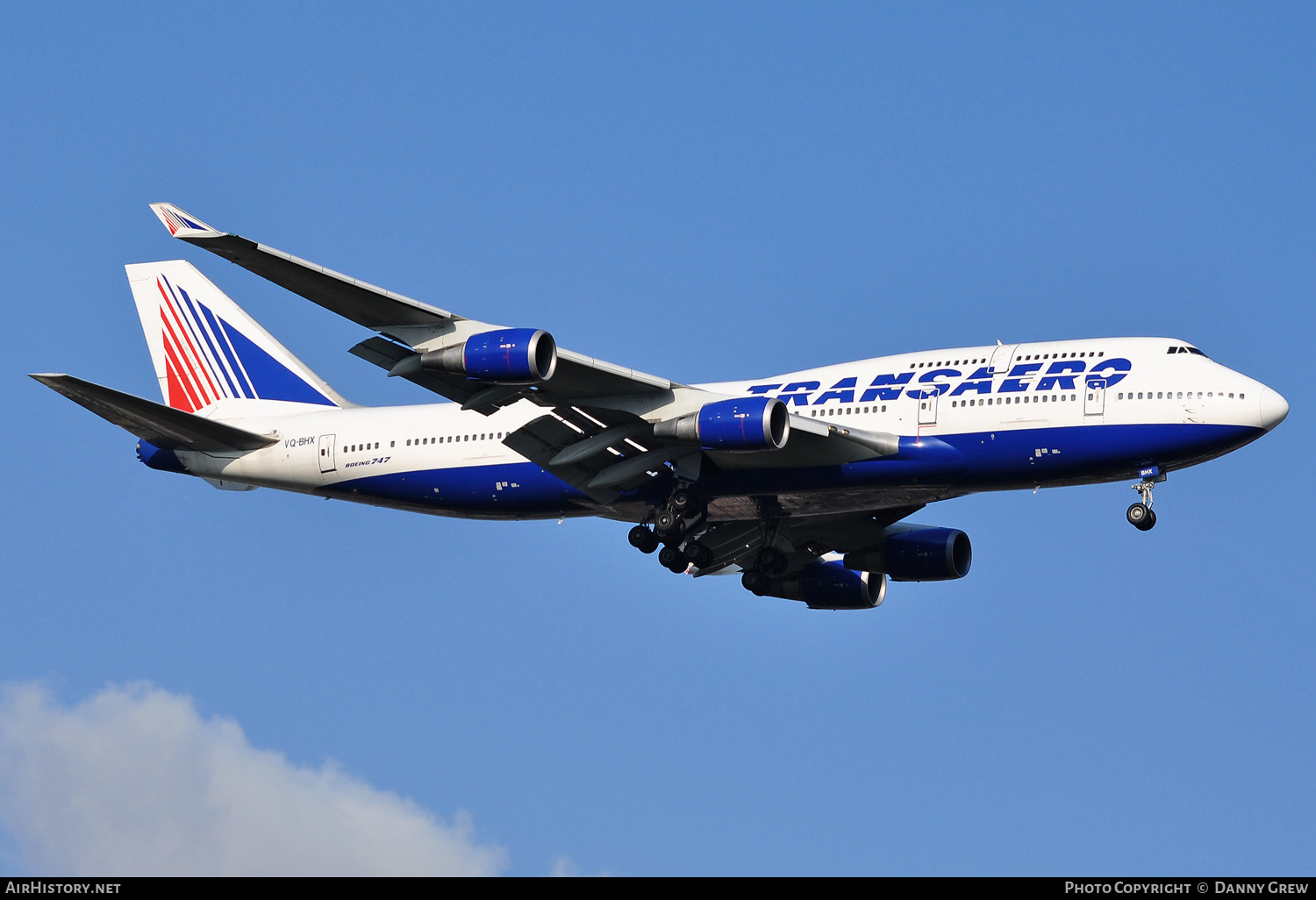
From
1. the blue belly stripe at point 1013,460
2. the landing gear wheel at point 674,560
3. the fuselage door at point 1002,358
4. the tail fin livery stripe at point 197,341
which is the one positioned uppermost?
the tail fin livery stripe at point 197,341

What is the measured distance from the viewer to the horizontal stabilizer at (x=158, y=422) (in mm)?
41000

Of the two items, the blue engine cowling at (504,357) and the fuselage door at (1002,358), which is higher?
the fuselage door at (1002,358)

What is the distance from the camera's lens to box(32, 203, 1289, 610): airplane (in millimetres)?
37906

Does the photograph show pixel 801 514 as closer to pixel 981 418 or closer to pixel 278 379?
pixel 981 418

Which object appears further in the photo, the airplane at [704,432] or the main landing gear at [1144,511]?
the main landing gear at [1144,511]

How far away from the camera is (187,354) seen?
50.4 meters

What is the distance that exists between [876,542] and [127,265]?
2480cm

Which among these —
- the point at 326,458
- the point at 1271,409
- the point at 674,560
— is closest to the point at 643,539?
the point at 674,560

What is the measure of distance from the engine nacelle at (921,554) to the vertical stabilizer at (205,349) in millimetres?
16704

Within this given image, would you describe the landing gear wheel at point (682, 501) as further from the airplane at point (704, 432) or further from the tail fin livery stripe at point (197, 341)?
the tail fin livery stripe at point (197, 341)

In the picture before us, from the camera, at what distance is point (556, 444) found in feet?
139

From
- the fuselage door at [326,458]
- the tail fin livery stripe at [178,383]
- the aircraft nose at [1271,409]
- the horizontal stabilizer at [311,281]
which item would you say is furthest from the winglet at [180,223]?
the aircraft nose at [1271,409]

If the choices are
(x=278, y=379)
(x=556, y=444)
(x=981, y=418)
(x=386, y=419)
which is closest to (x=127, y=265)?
(x=278, y=379)

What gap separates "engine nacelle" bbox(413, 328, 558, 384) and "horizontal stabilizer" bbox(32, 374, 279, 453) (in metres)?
10.1
